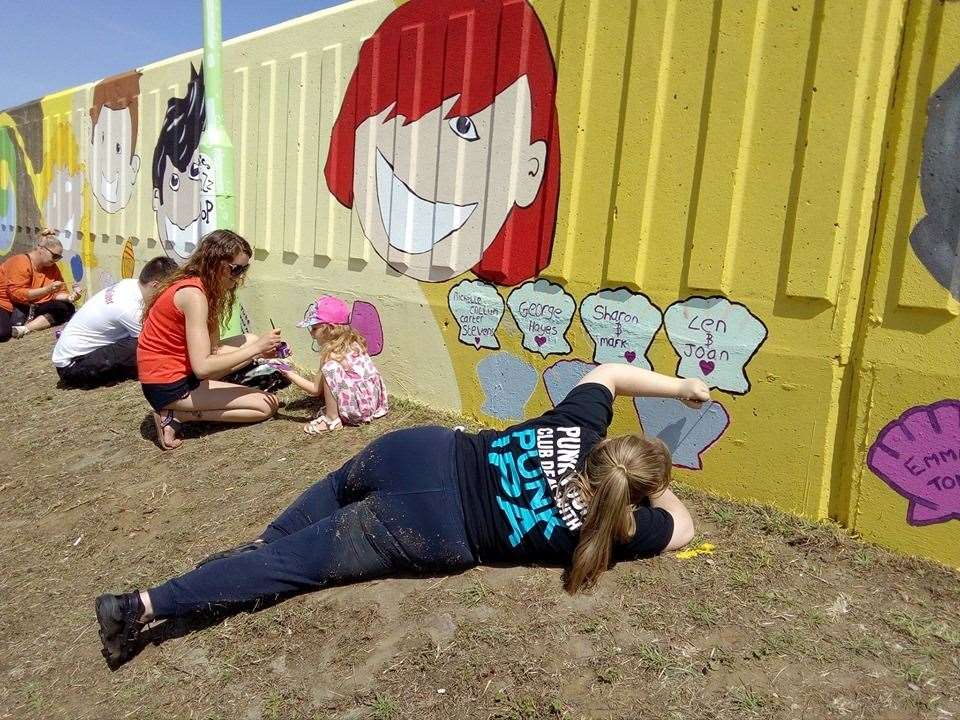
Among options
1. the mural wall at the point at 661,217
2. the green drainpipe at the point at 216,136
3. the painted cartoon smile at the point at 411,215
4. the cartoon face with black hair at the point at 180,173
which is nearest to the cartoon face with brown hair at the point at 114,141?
the cartoon face with black hair at the point at 180,173

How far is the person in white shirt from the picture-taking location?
6801 millimetres

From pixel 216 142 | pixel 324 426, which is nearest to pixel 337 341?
pixel 324 426

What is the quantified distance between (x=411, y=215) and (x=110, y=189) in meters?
6.00

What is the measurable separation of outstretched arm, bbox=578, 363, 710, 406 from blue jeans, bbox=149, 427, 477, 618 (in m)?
0.74

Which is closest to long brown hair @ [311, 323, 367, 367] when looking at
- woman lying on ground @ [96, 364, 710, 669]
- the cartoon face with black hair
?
woman lying on ground @ [96, 364, 710, 669]

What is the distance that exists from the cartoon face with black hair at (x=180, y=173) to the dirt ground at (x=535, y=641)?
4406 millimetres

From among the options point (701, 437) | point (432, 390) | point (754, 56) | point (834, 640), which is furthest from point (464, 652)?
point (754, 56)

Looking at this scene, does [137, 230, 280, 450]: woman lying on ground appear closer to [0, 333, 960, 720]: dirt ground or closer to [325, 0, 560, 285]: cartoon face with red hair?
[325, 0, 560, 285]: cartoon face with red hair

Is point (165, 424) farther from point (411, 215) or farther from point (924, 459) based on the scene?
point (924, 459)

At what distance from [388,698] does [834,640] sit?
5.33 ft

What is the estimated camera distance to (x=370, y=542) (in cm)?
324

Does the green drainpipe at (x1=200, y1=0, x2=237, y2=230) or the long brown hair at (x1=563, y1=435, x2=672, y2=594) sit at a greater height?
the green drainpipe at (x1=200, y1=0, x2=237, y2=230)

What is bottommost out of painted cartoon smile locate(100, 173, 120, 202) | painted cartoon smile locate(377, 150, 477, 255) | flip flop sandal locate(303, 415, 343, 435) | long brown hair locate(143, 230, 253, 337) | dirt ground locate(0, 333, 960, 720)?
dirt ground locate(0, 333, 960, 720)

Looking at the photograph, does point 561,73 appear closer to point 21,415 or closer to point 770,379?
point 770,379
